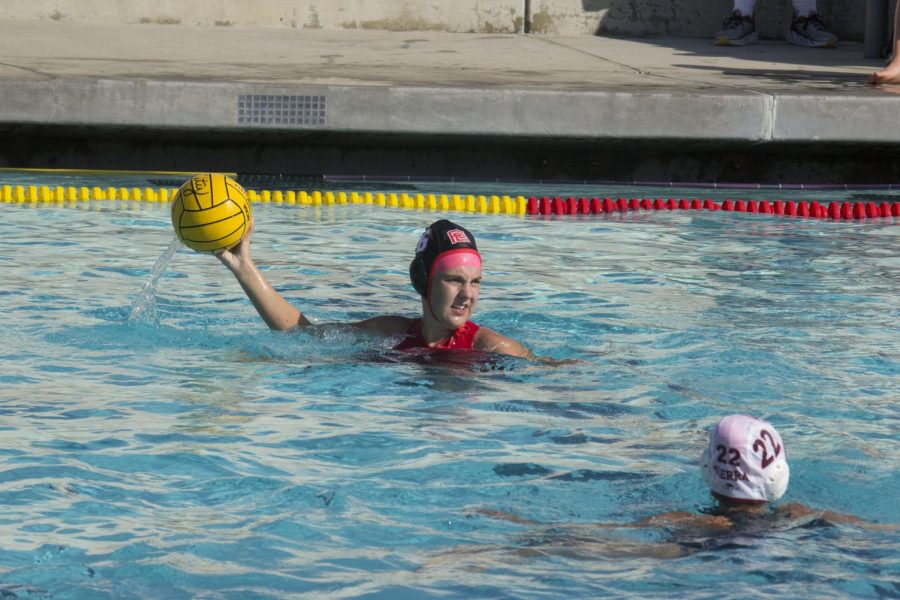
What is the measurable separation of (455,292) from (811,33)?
936 cm

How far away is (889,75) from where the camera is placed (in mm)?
10336

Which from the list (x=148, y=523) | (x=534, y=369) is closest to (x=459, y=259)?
(x=534, y=369)

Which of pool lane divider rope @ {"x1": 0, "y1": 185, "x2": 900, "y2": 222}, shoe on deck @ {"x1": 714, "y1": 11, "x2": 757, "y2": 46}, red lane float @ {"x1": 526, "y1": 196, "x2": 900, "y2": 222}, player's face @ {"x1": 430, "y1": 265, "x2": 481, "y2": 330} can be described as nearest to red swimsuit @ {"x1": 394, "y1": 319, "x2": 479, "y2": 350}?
player's face @ {"x1": 430, "y1": 265, "x2": 481, "y2": 330}

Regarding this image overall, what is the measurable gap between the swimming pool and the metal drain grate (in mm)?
1150

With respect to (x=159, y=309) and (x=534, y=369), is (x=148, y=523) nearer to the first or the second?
(x=534, y=369)

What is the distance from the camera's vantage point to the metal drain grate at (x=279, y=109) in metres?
9.23

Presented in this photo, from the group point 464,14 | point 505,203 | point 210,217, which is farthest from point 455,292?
point 464,14

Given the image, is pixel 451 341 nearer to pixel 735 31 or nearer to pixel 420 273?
pixel 420 273

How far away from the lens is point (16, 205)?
897cm

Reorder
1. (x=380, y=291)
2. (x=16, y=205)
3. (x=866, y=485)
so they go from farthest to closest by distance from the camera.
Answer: (x=16, y=205) < (x=380, y=291) < (x=866, y=485)

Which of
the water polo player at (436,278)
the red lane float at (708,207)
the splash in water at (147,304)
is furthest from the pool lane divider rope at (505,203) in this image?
the water polo player at (436,278)

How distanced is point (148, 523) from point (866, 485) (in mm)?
2183

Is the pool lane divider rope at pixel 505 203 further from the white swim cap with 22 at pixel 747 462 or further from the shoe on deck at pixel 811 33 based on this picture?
the white swim cap with 22 at pixel 747 462

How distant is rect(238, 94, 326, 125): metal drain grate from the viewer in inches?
363
